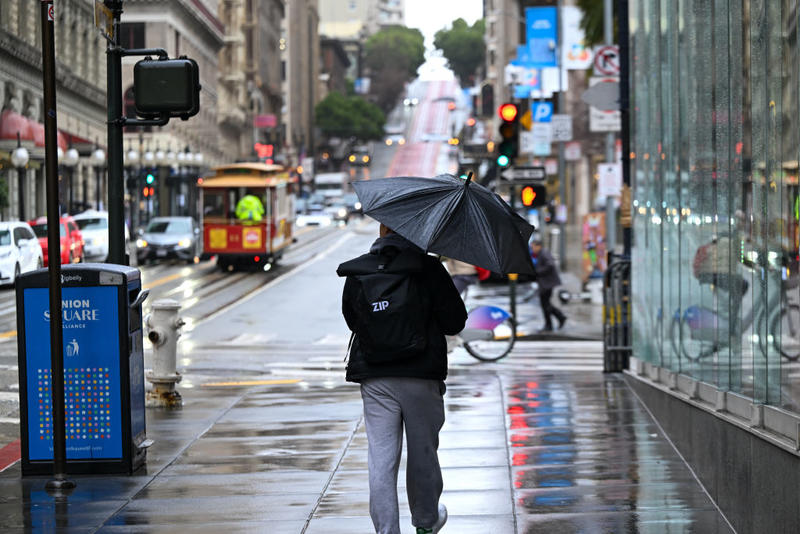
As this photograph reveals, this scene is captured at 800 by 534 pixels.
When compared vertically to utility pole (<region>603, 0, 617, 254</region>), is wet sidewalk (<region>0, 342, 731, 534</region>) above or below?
below

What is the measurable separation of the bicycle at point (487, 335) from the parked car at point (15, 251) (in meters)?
16.6

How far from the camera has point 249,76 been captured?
119438 mm

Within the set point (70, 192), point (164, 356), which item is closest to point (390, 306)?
point (164, 356)

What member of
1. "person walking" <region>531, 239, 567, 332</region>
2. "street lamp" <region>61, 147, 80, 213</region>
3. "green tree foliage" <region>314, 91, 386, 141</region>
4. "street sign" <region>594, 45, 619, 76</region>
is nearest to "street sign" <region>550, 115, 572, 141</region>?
"person walking" <region>531, 239, 567, 332</region>

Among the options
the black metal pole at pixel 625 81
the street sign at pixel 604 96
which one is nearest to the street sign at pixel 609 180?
the street sign at pixel 604 96

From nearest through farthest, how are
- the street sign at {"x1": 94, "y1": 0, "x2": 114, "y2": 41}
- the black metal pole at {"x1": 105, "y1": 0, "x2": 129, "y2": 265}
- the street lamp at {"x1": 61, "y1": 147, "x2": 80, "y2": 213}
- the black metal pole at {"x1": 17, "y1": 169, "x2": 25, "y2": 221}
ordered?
1. the street sign at {"x1": 94, "y1": 0, "x2": 114, "y2": 41}
2. the black metal pole at {"x1": 105, "y1": 0, "x2": 129, "y2": 265}
3. the street lamp at {"x1": 61, "y1": 147, "x2": 80, "y2": 213}
4. the black metal pole at {"x1": 17, "y1": 169, "x2": 25, "y2": 221}

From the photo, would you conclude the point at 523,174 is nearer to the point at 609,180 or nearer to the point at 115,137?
the point at 609,180

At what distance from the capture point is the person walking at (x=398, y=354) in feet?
23.6

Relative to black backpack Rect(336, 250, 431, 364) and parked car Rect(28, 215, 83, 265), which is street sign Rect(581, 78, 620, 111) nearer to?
black backpack Rect(336, 250, 431, 364)

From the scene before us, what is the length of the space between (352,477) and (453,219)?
10.4ft

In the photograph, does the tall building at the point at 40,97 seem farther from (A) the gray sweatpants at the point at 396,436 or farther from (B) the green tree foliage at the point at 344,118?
(B) the green tree foliage at the point at 344,118

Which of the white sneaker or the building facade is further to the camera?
the white sneaker

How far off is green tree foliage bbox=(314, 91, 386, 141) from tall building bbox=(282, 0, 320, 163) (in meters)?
2.15

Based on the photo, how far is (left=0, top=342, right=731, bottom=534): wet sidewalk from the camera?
8547 millimetres
